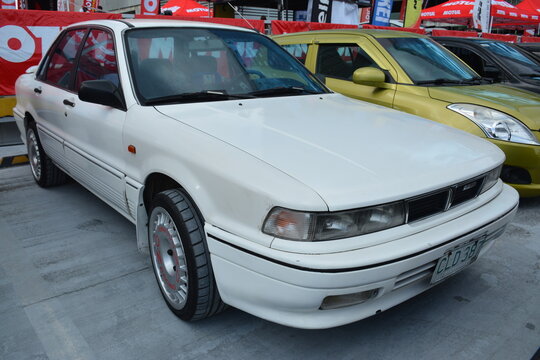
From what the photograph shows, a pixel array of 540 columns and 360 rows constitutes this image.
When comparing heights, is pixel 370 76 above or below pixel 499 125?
above

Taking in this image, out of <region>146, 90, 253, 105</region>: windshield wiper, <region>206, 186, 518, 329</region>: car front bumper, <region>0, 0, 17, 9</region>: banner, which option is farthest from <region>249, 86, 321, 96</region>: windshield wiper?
<region>0, 0, 17, 9</region>: banner

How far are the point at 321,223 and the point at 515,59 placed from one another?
5.47 meters

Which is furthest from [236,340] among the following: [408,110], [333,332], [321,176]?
[408,110]

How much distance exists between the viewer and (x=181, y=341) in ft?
6.98

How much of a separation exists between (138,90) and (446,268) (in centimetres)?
188

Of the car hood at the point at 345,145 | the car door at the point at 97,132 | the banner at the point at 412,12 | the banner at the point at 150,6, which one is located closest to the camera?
the car hood at the point at 345,145

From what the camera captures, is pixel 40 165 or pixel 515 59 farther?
pixel 515 59

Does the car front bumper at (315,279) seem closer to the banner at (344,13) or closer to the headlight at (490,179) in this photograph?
the headlight at (490,179)

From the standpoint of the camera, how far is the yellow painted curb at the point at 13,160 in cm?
496

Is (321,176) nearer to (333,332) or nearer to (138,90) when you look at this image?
(333,332)

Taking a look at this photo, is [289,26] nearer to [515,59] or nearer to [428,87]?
[515,59]

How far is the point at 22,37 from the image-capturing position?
607cm

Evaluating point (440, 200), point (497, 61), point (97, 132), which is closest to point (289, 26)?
point (497, 61)

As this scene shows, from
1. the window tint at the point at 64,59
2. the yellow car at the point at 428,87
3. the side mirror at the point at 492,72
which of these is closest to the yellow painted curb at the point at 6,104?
the window tint at the point at 64,59
